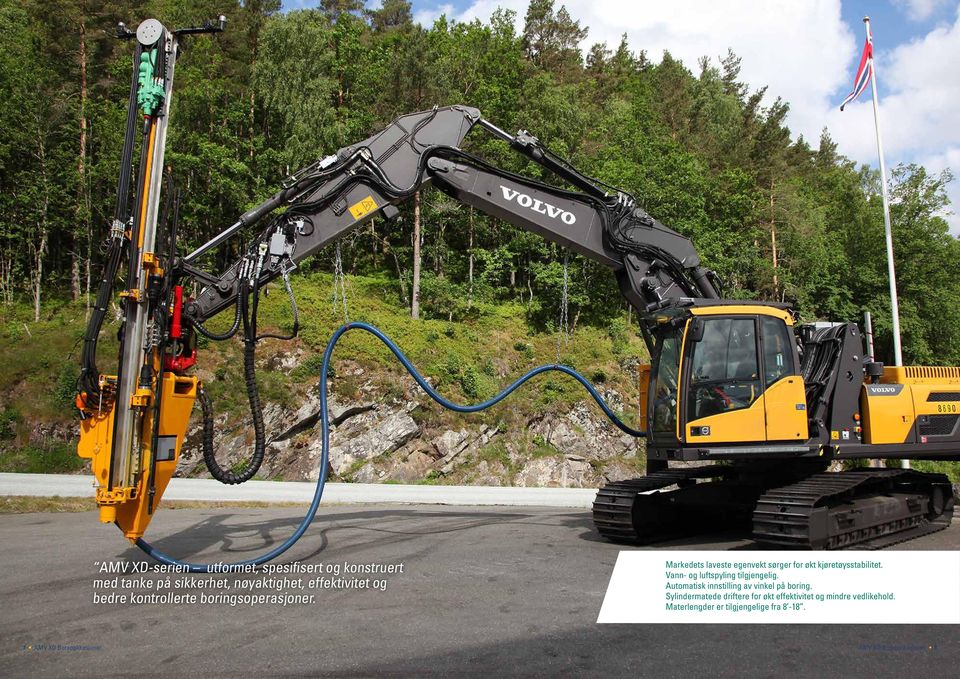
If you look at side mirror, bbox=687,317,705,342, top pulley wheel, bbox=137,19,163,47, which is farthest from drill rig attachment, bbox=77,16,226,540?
side mirror, bbox=687,317,705,342

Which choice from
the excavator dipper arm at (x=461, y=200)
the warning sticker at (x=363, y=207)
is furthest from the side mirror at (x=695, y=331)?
the warning sticker at (x=363, y=207)

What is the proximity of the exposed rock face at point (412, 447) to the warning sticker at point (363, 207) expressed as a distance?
12121mm

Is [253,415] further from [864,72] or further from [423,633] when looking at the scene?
[864,72]

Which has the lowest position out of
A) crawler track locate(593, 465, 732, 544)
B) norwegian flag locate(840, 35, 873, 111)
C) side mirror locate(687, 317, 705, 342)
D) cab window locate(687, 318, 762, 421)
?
crawler track locate(593, 465, 732, 544)

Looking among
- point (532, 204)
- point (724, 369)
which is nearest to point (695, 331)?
point (724, 369)

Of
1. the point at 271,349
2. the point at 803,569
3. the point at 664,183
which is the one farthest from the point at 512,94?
the point at 803,569

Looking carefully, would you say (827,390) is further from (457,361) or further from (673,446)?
(457,361)

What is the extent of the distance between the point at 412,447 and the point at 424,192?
14.9m

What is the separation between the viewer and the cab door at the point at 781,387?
7957 millimetres

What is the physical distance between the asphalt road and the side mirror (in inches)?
101

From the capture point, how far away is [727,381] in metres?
7.96

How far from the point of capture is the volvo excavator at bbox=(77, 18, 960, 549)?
259 inches

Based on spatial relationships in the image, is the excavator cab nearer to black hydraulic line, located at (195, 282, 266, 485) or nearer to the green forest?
black hydraulic line, located at (195, 282, 266, 485)

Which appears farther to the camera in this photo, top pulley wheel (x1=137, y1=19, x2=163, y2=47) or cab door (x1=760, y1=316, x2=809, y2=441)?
cab door (x1=760, y1=316, x2=809, y2=441)
